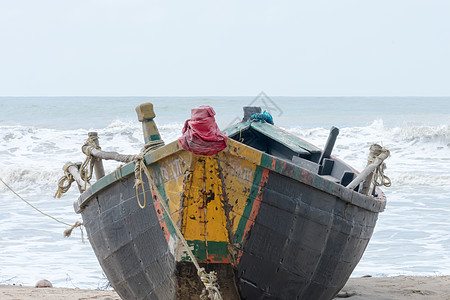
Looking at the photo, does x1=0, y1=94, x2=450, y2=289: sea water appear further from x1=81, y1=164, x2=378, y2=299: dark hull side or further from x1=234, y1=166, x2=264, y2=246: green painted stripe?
x1=234, y1=166, x2=264, y2=246: green painted stripe

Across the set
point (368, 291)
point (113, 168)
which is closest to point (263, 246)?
point (368, 291)

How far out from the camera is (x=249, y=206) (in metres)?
4.31

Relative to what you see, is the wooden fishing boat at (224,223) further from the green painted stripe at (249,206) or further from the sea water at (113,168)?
the sea water at (113,168)

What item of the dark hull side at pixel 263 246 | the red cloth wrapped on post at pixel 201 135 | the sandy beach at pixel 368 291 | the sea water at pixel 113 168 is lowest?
the sea water at pixel 113 168

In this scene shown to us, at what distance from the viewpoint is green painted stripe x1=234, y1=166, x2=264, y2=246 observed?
4.25m

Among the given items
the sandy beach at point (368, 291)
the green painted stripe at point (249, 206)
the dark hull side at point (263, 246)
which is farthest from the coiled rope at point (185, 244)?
the sandy beach at point (368, 291)

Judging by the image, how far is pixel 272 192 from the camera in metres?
4.33

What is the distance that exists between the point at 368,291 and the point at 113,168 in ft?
39.7

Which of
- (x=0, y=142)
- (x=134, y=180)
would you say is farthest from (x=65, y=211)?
(x=0, y=142)

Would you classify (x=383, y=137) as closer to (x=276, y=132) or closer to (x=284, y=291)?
(x=276, y=132)

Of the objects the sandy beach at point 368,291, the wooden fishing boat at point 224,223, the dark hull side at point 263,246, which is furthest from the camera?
the sandy beach at point 368,291

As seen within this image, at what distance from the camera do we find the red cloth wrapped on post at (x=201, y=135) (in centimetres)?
396

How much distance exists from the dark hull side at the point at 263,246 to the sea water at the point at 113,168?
2.23 m

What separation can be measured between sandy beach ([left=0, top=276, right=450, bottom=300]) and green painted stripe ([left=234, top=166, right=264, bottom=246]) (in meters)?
2.62
